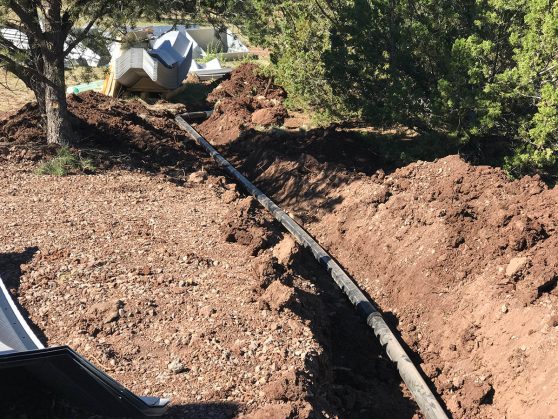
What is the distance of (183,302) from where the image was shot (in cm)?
555

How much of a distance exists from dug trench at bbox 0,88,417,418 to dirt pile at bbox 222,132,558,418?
0.57 metres

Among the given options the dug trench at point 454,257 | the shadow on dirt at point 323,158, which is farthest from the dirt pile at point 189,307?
the shadow on dirt at point 323,158

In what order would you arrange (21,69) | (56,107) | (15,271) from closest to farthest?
1. (15,271)
2. (21,69)
3. (56,107)

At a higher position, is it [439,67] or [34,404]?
[439,67]

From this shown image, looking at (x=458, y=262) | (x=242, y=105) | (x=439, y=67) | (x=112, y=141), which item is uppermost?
(x=439, y=67)

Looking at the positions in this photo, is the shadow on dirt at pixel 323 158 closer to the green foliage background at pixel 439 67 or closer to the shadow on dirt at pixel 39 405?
the green foliage background at pixel 439 67

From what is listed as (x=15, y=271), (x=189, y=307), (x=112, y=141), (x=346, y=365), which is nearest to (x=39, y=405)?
(x=189, y=307)

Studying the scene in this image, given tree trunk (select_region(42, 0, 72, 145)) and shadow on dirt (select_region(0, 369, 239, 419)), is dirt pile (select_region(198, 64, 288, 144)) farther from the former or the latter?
shadow on dirt (select_region(0, 369, 239, 419))

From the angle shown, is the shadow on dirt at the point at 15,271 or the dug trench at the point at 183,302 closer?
the dug trench at the point at 183,302

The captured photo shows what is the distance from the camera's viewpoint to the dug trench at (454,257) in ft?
17.5

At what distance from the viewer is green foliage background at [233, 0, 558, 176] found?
806cm

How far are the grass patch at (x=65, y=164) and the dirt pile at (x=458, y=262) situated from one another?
2677 mm

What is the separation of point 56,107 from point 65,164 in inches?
37.8

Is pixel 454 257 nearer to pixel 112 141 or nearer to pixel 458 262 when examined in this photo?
pixel 458 262
